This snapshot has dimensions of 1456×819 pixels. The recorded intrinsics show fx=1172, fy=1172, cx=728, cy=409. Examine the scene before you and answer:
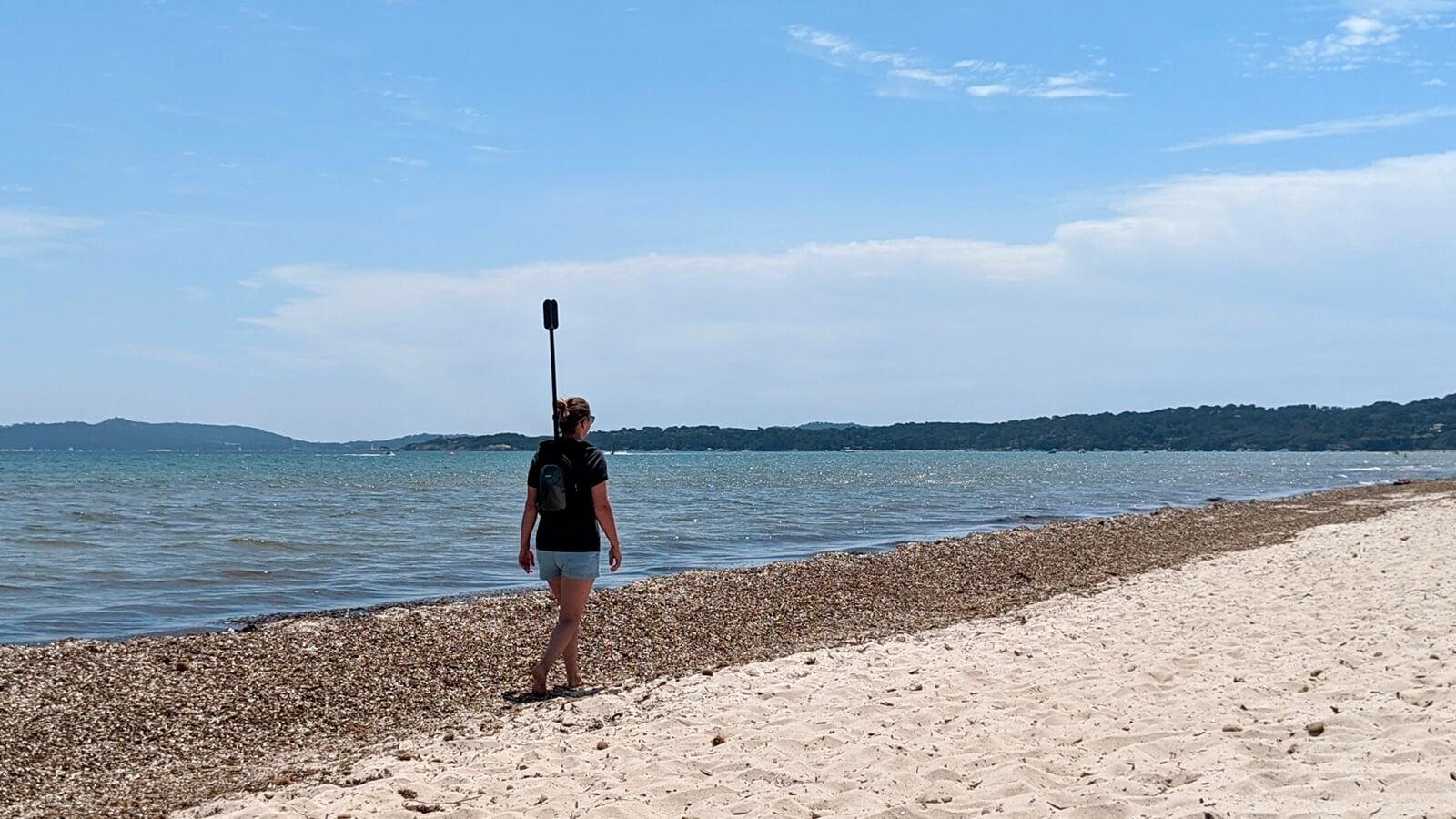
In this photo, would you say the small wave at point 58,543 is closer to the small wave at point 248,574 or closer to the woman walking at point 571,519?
the small wave at point 248,574

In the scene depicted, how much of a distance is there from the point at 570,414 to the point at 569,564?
992 mm

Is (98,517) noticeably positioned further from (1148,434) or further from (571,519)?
(1148,434)

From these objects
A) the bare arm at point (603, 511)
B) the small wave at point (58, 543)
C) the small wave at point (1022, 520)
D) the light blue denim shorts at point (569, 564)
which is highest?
the bare arm at point (603, 511)

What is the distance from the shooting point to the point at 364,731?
7516 mm

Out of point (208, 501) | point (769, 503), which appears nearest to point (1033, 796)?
point (769, 503)

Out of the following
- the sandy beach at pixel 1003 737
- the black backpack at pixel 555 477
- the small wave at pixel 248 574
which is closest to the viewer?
the sandy beach at pixel 1003 737

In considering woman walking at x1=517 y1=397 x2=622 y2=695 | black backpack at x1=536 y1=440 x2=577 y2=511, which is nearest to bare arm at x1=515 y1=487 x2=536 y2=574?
woman walking at x1=517 y1=397 x2=622 y2=695

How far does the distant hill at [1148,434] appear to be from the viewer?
148m

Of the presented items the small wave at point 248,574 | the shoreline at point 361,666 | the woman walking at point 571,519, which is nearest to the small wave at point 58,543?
the small wave at point 248,574

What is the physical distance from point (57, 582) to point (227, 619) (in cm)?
511

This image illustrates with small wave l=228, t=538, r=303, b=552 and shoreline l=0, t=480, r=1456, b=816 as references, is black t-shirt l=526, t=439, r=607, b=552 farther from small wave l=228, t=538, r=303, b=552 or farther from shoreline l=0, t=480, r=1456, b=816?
small wave l=228, t=538, r=303, b=552

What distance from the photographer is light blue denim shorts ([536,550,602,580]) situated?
7676 mm

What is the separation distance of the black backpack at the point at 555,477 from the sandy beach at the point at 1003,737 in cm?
133

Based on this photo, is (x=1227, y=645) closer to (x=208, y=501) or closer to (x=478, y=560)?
(x=478, y=560)
